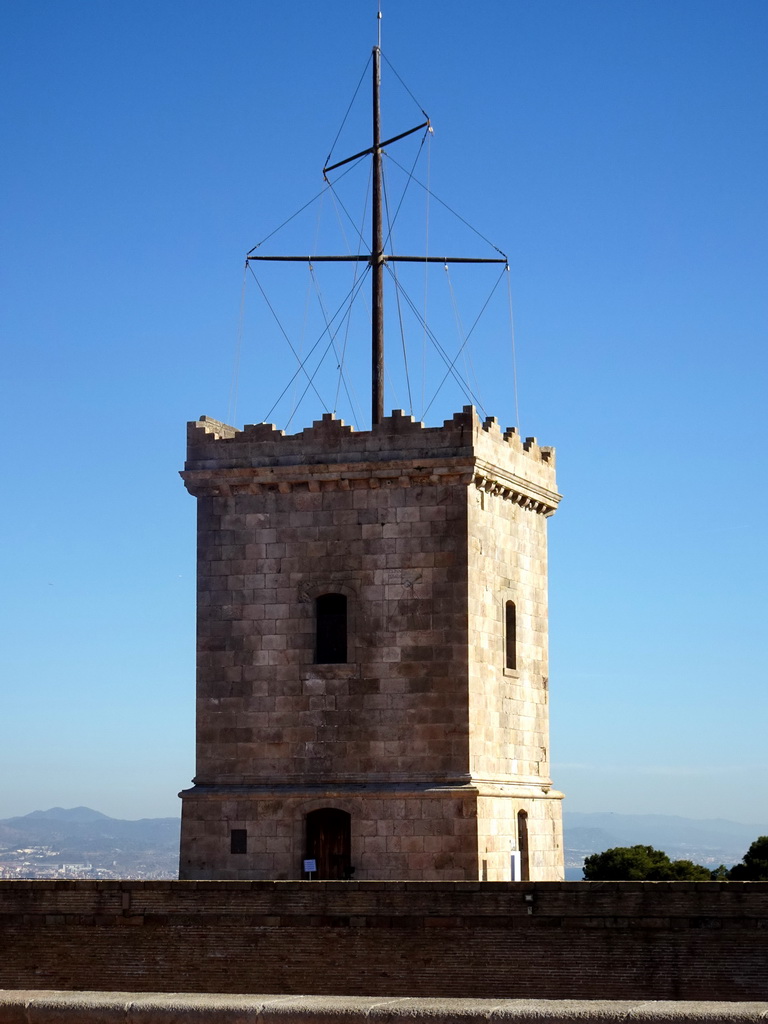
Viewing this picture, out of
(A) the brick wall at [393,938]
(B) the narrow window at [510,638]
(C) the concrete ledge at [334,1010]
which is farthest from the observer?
(B) the narrow window at [510,638]

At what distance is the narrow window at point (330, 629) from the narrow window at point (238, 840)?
3157 millimetres

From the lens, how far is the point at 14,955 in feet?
78.7

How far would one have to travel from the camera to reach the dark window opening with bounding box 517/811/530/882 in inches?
1118

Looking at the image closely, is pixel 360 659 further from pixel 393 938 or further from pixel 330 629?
pixel 393 938

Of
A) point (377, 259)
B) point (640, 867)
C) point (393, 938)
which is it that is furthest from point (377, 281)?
point (640, 867)

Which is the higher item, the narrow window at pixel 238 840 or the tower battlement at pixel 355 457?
the tower battlement at pixel 355 457

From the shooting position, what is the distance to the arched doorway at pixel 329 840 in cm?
2712

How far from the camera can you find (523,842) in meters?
28.6

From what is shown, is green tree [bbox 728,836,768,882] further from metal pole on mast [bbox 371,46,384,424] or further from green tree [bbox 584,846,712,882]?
metal pole on mast [bbox 371,46,384,424]

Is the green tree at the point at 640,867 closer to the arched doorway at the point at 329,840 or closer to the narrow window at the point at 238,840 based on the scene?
the arched doorway at the point at 329,840

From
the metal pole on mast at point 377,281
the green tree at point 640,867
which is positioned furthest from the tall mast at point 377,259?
the green tree at point 640,867

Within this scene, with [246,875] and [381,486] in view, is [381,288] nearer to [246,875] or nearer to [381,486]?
[381,486]

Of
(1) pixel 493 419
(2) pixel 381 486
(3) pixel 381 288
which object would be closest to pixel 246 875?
(2) pixel 381 486

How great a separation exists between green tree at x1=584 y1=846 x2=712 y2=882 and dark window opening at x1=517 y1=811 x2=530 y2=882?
14644 mm
